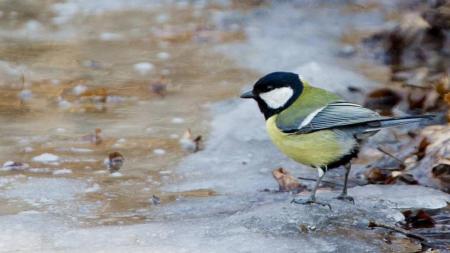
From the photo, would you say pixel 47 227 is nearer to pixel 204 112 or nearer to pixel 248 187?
pixel 248 187

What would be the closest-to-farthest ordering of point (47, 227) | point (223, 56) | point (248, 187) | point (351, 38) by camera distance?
point (47, 227)
point (248, 187)
point (223, 56)
point (351, 38)

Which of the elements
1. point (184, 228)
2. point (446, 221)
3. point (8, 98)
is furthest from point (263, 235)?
point (8, 98)

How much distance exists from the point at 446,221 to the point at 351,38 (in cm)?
437

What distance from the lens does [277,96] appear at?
478 centimetres

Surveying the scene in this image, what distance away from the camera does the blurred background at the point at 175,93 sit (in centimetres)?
490

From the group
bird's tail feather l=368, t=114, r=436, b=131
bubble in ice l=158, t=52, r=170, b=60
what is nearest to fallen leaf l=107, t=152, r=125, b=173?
bird's tail feather l=368, t=114, r=436, b=131

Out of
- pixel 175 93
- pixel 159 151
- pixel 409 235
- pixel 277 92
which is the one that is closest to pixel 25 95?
pixel 175 93

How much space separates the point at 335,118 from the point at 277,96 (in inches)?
15.0

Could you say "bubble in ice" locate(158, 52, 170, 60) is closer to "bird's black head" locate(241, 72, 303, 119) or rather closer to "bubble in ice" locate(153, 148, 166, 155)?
"bubble in ice" locate(153, 148, 166, 155)

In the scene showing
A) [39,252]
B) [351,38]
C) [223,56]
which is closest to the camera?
[39,252]

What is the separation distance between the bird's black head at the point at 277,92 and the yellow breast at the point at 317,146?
0.75ft

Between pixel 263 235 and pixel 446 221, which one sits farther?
pixel 446 221

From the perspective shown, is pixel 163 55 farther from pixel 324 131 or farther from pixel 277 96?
pixel 324 131

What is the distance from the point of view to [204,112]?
21.2 feet
